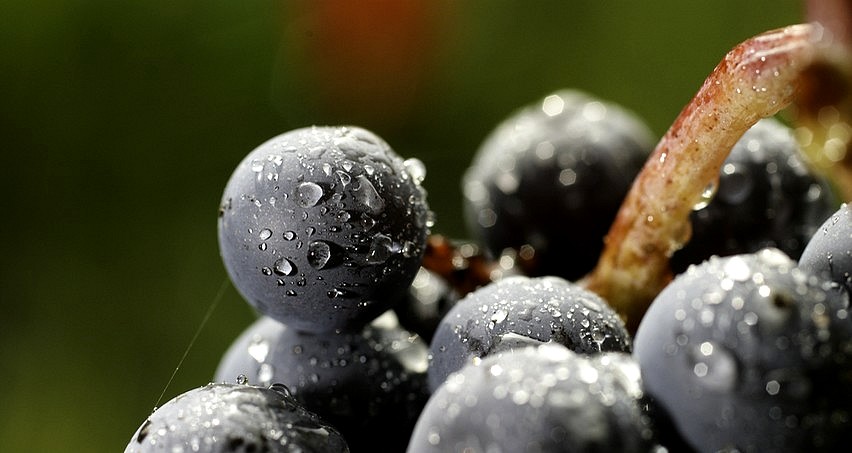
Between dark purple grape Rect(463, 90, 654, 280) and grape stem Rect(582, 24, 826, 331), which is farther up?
grape stem Rect(582, 24, 826, 331)

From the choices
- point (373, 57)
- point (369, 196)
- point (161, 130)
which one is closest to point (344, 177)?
point (369, 196)

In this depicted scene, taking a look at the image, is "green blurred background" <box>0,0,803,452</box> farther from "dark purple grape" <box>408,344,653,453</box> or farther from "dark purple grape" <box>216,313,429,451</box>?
"dark purple grape" <box>408,344,653,453</box>

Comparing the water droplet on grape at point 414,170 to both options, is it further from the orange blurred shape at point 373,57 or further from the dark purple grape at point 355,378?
the orange blurred shape at point 373,57

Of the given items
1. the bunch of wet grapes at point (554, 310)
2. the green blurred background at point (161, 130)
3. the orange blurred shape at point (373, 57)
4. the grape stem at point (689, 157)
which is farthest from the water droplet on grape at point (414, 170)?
the orange blurred shape at point (373, 57)

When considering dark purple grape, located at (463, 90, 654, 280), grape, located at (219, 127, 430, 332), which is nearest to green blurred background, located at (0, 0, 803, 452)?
dark purple grape, located at (463, 90, 654, 280)

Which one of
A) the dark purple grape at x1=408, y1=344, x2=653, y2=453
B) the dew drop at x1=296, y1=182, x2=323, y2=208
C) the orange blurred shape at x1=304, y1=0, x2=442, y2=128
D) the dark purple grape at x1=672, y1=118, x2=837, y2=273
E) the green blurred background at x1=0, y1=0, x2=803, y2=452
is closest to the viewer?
the dark purple grape at x1=408, y1=344, x2=653, y2=453

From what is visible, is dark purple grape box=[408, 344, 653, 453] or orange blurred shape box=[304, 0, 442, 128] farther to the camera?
orange blurred shape box=[304, 0, 442, 128]
